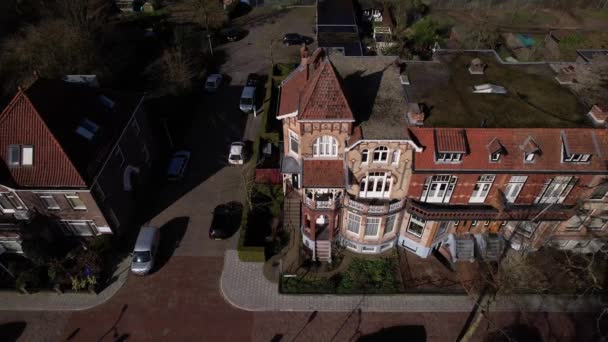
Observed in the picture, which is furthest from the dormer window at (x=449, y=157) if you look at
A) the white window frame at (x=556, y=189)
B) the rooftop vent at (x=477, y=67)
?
the rooftop vent at (x=477, y=67)

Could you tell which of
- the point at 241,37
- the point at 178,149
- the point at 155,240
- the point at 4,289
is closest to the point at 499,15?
the point at 241,37

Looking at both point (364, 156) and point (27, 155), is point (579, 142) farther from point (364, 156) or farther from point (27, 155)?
point (27, 155)

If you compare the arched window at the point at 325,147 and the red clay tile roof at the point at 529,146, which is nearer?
the red clay tile roof at the point at 529,146

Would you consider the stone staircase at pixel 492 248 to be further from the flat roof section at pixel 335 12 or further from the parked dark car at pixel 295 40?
the parked dark car at pixel 295 40

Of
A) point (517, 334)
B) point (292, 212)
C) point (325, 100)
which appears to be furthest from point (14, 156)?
point (517, 334)

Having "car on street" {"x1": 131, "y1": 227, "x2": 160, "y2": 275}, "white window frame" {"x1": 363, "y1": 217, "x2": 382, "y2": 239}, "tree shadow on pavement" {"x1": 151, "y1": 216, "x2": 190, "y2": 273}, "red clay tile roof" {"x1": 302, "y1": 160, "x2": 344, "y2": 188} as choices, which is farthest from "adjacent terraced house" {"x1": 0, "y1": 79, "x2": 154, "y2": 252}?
"white window frame" {"x1": 363, "y1": 217, "x2": 382, "y2": 239}

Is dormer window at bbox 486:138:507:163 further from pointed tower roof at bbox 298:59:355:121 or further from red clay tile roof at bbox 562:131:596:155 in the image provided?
pointed tower roof at bbox 298:59:355:121
